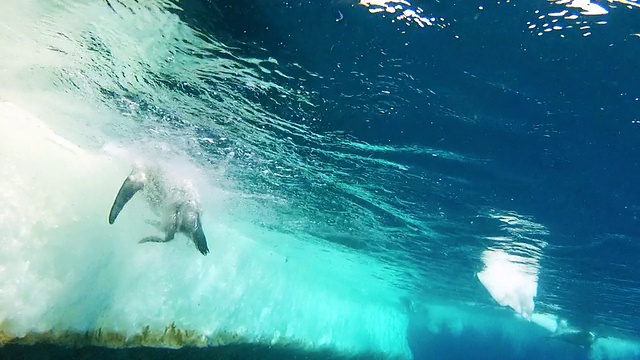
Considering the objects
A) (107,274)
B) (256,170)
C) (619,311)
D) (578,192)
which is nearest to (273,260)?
(107,274)

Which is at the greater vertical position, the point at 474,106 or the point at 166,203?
the point at 474,106

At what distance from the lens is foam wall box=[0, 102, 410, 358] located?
13.5 m

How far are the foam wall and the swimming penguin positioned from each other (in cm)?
362

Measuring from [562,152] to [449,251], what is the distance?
12.7 meters

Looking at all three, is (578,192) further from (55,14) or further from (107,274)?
(107,274)

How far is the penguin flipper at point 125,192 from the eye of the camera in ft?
33.2

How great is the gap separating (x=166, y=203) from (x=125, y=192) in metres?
2.03

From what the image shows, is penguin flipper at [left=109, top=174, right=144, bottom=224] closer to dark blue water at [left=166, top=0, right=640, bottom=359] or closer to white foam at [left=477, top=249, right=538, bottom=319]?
dark blue water at [left=166, top=0, right=640, bottom=359]

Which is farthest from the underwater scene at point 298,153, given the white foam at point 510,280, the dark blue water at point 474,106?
the white foam at point 510,280

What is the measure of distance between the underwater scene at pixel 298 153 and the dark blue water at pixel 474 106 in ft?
0.16

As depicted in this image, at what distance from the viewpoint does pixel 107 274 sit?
17.5 metres

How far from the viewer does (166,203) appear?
12.6 m

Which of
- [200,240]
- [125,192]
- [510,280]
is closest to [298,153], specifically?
[200,240]

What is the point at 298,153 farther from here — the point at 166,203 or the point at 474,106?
the point at 474,106
